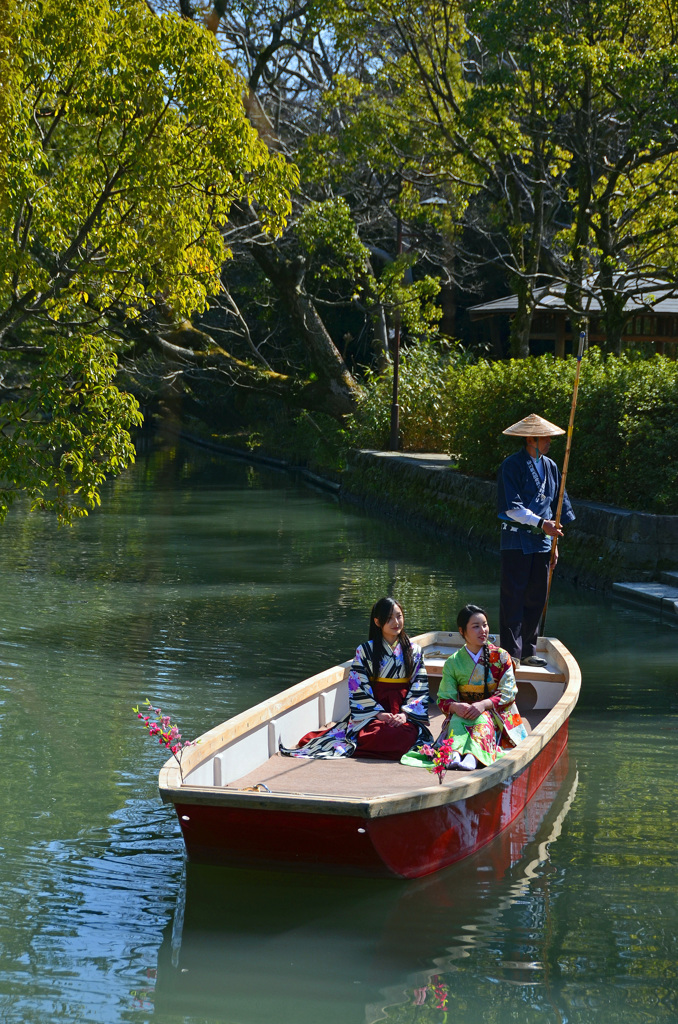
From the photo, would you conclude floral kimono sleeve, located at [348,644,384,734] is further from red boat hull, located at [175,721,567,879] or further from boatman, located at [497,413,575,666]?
boatman, located at [497,413,575,666]

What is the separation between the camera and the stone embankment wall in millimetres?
14648

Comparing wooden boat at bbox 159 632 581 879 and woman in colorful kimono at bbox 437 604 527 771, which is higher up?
woman in colorful kimono at bbox 437 604 527 771

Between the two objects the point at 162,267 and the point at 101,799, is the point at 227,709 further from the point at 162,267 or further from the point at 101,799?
the point at 162,267

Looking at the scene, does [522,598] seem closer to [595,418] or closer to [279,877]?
[279,877]

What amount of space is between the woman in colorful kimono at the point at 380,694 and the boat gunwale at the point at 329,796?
0.45m

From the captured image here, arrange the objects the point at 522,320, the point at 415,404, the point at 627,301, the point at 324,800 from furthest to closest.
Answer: the point at 415,404, the point at 627,301, the point at 522,320, the point at 324,800

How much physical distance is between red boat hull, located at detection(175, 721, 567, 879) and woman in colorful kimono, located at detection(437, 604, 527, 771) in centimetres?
77

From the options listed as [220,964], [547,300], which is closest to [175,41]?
[220,964]

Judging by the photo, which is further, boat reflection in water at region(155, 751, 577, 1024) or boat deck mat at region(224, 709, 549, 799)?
boat deck mat at region(224, 709, 549, 799)

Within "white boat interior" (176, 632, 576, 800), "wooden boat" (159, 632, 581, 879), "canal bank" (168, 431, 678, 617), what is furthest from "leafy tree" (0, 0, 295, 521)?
"canal bank" (168, 431, 678, 617)

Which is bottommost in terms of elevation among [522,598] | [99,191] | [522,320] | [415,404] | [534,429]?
[522,598]

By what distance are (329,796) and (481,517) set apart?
44.9 feet

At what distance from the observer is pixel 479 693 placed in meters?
7.20

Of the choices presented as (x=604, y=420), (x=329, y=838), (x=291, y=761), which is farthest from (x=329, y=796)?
(x=604, y=420)
